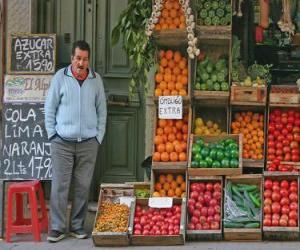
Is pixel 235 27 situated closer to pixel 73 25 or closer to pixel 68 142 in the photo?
pixel 73 25

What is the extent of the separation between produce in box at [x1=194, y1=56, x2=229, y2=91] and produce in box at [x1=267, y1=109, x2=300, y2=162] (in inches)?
24.2

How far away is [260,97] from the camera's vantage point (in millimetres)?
7879

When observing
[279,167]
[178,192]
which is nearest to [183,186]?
[178,192]

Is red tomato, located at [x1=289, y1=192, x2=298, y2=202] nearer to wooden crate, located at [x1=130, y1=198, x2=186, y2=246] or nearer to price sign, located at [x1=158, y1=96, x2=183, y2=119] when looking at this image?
wooden crate, located at [x1=130, y1=198, x2=186, y2=246]

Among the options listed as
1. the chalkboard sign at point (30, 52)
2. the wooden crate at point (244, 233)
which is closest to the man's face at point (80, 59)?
the chalkboard sign at point (30, 52)

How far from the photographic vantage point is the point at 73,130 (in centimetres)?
750

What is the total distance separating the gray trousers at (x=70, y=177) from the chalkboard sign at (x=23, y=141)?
2.44 feet

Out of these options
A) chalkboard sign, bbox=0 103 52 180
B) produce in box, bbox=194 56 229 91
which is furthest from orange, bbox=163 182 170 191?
chalkboard sign, bbox=0 103 52 180

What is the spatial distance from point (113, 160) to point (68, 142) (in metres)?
1.39

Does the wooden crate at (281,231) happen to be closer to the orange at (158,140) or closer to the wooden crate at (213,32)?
the orange at (158,140)

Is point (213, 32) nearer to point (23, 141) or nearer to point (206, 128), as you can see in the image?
point (206, 128)

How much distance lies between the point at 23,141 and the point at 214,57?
2.24 m

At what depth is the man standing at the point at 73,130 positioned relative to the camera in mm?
7520

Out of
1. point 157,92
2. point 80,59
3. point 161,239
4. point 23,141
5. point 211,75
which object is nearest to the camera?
point 161,239
